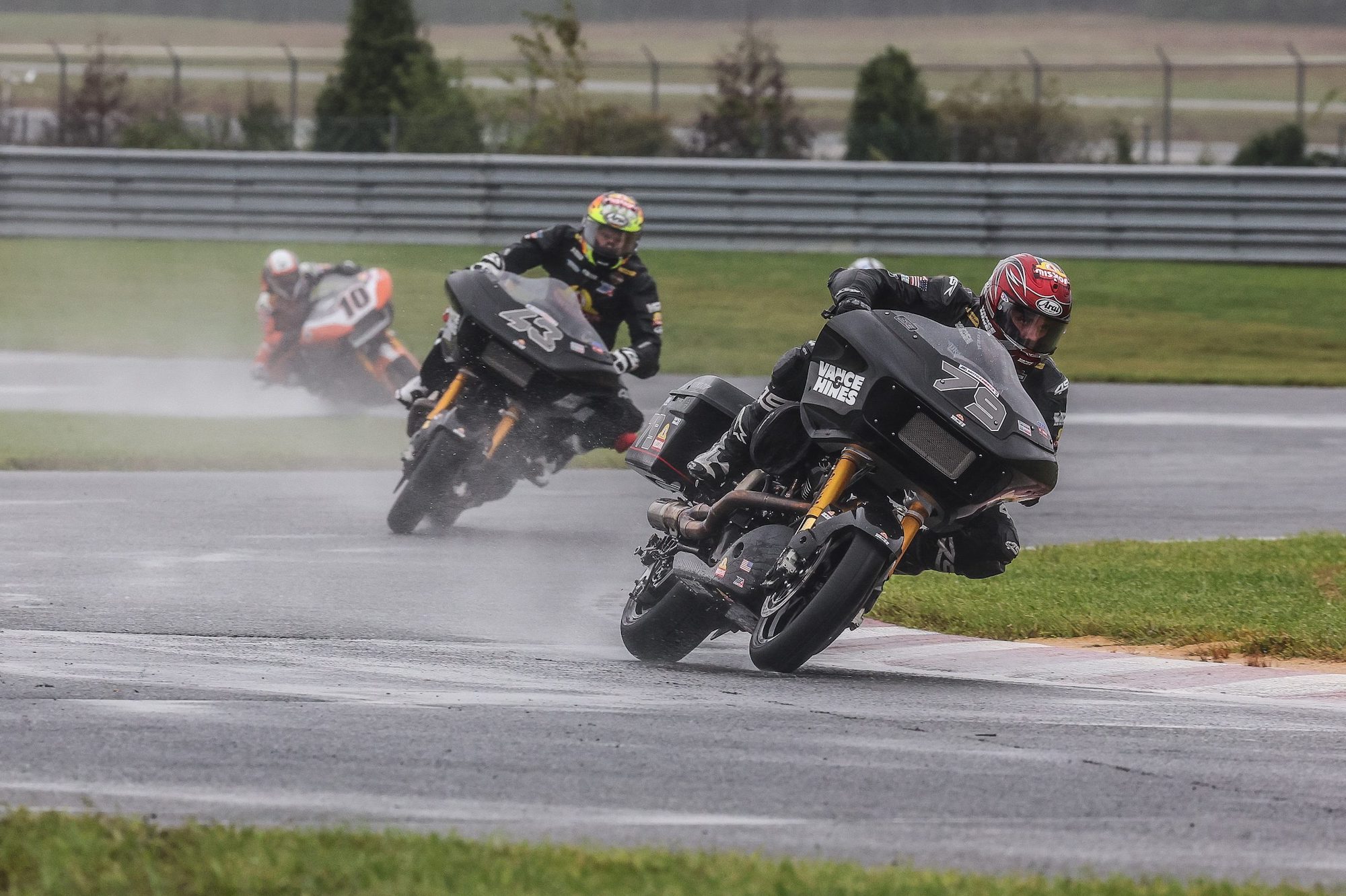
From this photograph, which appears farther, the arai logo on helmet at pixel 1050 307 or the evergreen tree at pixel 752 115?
the evergreen tree at pixel 752 115

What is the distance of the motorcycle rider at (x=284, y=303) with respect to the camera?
55.4 feet

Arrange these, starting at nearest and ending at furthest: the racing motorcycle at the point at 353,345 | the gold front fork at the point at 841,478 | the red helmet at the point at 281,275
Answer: the gold front fork at the point at 841,478
the racing motorcycle at the point at 353,345
the red helmet at the point at 281,275

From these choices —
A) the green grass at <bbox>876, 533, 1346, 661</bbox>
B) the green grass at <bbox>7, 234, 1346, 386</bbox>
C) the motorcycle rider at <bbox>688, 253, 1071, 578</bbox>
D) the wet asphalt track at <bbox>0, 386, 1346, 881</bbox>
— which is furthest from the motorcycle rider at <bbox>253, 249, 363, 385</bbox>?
the motorcycle rider at <bbox>688, 253, 1071, 578</bbox>

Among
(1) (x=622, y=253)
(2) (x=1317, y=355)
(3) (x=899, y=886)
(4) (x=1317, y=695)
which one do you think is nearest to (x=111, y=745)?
(3) (x=899, y=886)

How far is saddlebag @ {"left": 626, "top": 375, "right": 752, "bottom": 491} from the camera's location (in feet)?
25.8

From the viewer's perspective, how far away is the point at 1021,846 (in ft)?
15.5

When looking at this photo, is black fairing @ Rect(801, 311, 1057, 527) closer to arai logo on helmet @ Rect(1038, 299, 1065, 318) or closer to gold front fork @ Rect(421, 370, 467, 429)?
arai logo on helmet @ Rect(1038, 299, 1065, 318)

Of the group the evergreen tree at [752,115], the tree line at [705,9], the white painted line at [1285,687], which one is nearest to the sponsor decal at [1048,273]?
the white painted line at [1285,687]

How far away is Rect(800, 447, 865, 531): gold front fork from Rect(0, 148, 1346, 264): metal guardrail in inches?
667

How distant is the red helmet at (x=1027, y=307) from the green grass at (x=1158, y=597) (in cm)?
155

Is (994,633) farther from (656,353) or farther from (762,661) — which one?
(656,353)

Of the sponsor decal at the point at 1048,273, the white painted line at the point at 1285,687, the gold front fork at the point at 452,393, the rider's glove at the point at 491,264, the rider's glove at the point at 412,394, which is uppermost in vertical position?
the sponsor decal at the point at 1048,273

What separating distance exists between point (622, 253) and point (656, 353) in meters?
0.62

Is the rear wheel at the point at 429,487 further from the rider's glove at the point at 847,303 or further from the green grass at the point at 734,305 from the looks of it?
the green grass at the point at 734,305
